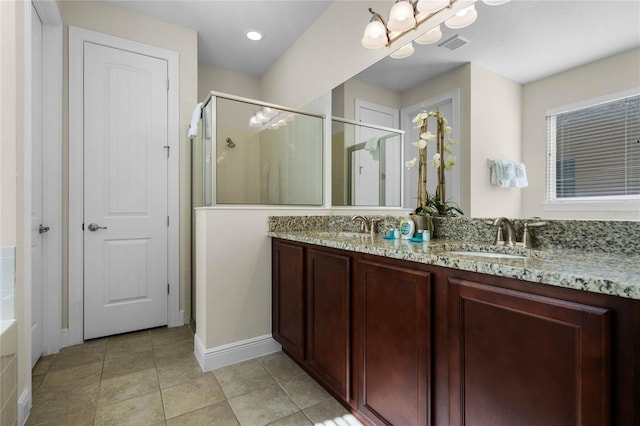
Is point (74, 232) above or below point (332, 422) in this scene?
above

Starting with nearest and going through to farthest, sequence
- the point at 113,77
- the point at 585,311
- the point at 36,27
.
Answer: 1. the point at 585,311
2. the point at 36,27
3. the point at 113,77

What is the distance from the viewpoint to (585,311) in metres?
0.68

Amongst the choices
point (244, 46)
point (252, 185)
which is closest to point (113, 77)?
point (244, 46)

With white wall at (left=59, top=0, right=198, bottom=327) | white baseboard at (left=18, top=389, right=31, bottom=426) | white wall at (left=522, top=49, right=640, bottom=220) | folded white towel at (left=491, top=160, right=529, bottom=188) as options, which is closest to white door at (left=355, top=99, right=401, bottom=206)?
folded white towel at (left=491, top=160, right=529, bottom=188)

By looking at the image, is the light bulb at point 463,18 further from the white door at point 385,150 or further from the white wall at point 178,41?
the white wall at point 178,41

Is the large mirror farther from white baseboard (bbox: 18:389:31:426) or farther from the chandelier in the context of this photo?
white baseboard (bbox: 18:389:31:426)

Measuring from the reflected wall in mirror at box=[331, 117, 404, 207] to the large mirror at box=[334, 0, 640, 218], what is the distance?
352 mm

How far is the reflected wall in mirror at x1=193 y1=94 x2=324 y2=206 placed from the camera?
2.19 meters

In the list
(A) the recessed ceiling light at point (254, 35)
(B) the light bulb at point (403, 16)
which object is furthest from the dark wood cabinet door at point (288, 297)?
(A) the recessed ceiling light at point (254, 35)

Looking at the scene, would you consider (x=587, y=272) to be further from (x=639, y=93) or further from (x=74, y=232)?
(x=74, y=232)

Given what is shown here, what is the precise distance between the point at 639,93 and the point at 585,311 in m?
0.83

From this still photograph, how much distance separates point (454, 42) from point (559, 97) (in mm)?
602

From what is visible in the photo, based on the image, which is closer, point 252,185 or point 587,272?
point 587,272

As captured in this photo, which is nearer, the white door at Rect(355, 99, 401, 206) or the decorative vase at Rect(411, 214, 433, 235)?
the decorative vase at Rect(411, 214, 433, 235)
